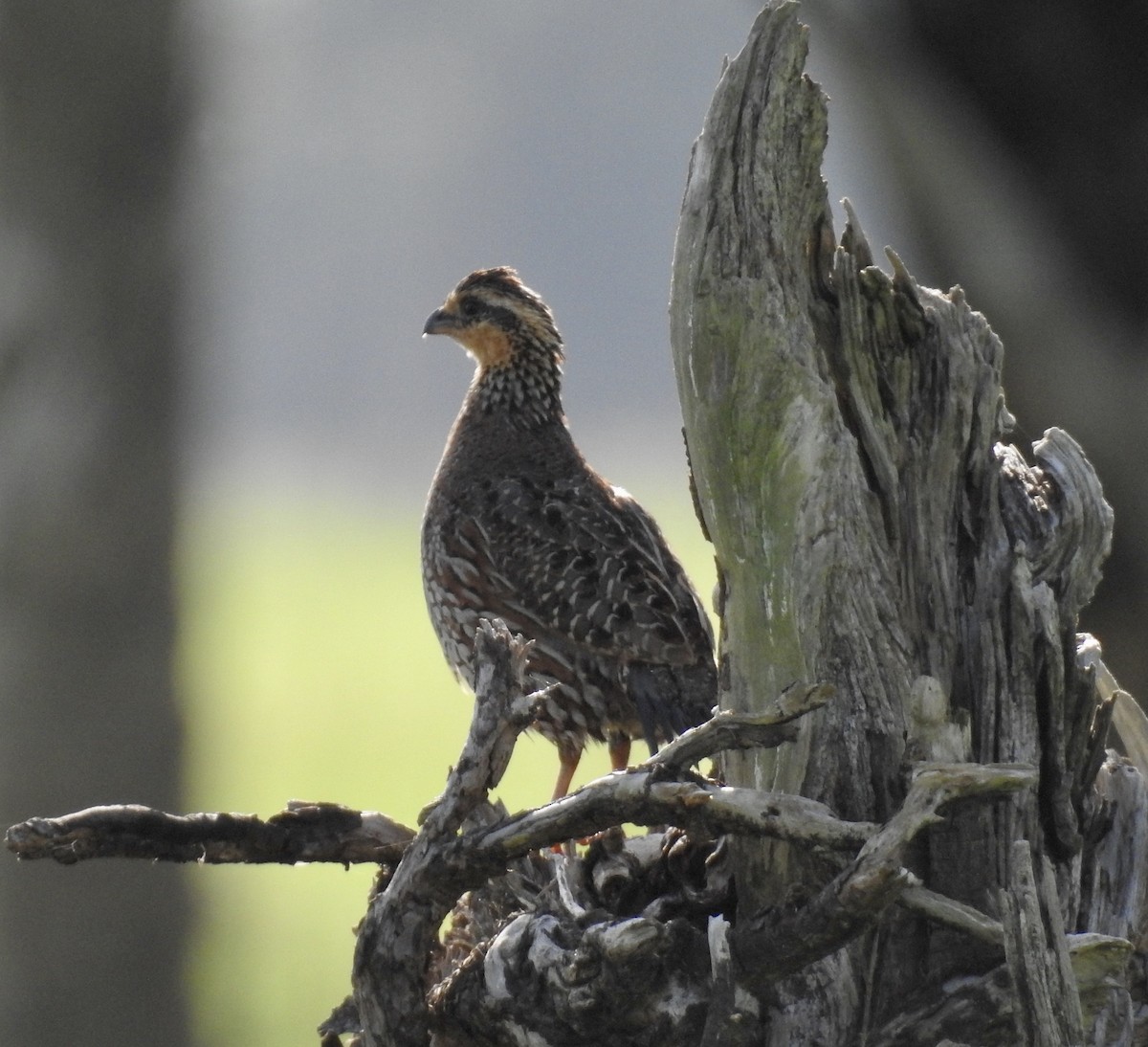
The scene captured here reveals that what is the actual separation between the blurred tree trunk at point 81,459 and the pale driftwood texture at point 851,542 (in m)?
4.60

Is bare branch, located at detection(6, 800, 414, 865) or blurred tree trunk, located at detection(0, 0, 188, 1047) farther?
blurred tree trunk, located at detection(0, 0, 188, 1047)

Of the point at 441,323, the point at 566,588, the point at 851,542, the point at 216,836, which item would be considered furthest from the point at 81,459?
the point at 851,542

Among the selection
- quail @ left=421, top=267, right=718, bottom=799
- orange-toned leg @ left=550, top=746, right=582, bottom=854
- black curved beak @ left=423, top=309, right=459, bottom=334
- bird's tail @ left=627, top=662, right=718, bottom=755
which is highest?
black curved beak @ left=423, top=309, right=459, bottom=334

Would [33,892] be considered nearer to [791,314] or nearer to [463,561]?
[463,561]

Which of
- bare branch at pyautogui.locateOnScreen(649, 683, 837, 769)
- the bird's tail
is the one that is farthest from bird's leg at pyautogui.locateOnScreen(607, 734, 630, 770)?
bare branch at pyautogui.locateOnScreen(649, 683, 837, 769)

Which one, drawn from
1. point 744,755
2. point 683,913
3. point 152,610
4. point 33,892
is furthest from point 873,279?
point 33,892

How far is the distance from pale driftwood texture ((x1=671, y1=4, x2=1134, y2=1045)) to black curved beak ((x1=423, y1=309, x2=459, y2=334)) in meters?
3.88

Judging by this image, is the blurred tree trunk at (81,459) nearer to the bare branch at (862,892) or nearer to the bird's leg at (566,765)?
the bird's leg at (566,765)

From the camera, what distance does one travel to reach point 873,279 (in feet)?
10.9

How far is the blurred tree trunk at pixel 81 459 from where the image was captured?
284 inches

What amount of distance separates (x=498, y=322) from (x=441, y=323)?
0.90ft

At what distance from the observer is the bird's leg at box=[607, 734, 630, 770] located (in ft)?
20.7

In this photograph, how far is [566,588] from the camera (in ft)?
20.4

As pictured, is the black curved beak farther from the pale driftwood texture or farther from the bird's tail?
the pale driftwood texture
